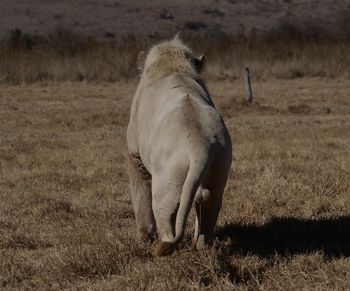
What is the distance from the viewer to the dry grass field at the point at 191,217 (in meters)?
5.10

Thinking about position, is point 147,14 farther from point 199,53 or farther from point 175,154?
point 175,154

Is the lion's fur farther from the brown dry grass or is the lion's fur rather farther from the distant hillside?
the distant hillside

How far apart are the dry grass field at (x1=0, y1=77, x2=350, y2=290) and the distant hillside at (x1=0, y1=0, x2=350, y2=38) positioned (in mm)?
41773

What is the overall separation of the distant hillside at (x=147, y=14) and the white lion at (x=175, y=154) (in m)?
48.4

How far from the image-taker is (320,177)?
882 cm

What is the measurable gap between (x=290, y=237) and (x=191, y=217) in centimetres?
111

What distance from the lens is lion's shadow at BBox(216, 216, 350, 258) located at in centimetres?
598

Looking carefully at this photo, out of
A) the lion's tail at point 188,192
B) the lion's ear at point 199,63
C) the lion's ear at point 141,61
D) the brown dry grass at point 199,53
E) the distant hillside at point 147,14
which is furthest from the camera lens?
the distant hillside at point 147,14

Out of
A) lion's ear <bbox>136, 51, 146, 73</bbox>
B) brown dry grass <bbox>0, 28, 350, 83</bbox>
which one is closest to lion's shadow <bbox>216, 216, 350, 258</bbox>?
lion's ear <bbox>136, 51, 146, 73</bbox>

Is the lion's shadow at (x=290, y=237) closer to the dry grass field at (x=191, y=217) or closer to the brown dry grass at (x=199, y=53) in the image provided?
the dry grass field at (x=191, y=217)

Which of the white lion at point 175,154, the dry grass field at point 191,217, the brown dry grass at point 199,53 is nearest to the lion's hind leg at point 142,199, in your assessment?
the white lion at point 175,154

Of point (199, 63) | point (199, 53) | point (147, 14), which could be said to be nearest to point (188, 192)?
point (199, 63)

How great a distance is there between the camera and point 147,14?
66.9 m

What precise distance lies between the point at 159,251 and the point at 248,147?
6.69m
